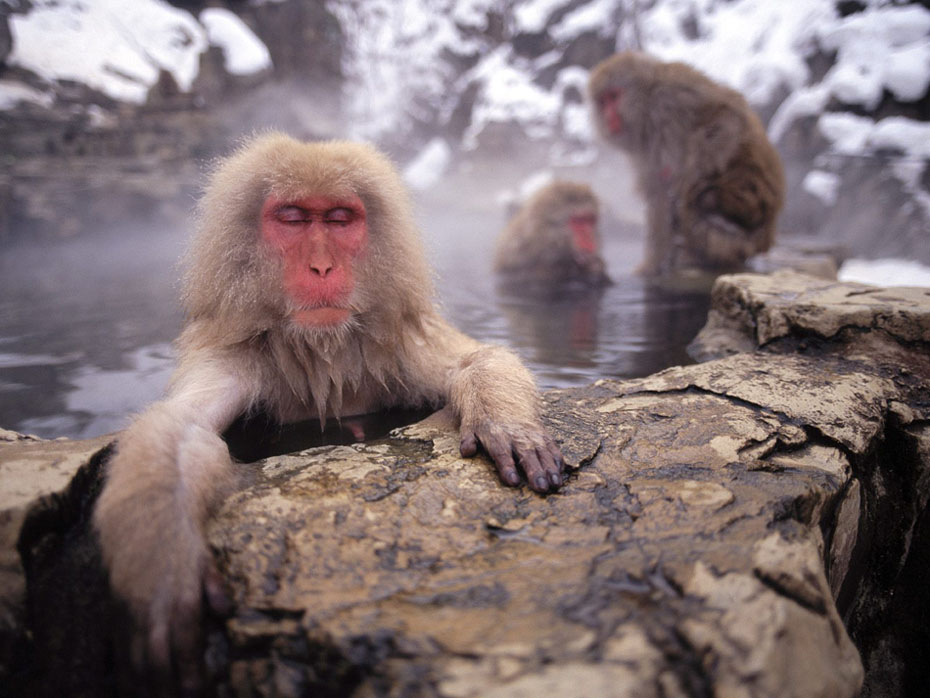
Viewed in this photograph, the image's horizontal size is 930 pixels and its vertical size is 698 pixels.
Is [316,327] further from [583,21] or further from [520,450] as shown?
[583,21]

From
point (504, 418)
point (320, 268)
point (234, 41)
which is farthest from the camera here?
point (234, 41)

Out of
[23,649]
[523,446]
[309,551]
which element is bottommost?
[23,649]

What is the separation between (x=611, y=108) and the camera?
5457 millimetres

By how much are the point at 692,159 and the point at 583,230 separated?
1.11m

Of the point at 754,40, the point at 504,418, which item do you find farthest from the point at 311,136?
the point at 504,418

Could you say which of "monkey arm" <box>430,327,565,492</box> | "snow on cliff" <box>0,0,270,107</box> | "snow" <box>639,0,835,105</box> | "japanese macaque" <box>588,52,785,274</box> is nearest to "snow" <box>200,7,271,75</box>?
"snow on cliff" <box>0,0,270,107</box>

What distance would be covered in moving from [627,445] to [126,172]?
331 inches

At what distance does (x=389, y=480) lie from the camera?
1553 mm

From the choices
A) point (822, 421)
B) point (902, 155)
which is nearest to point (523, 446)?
point (822, 421)

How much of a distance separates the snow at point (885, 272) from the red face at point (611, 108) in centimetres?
231

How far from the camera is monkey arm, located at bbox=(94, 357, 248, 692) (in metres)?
1.10

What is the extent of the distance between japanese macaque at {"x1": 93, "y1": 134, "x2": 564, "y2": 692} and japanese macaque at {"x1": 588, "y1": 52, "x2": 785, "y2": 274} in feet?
12.0

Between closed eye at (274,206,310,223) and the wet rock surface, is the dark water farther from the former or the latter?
the wet rock surface

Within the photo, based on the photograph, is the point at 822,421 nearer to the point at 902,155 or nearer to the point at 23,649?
the point at 23,649
